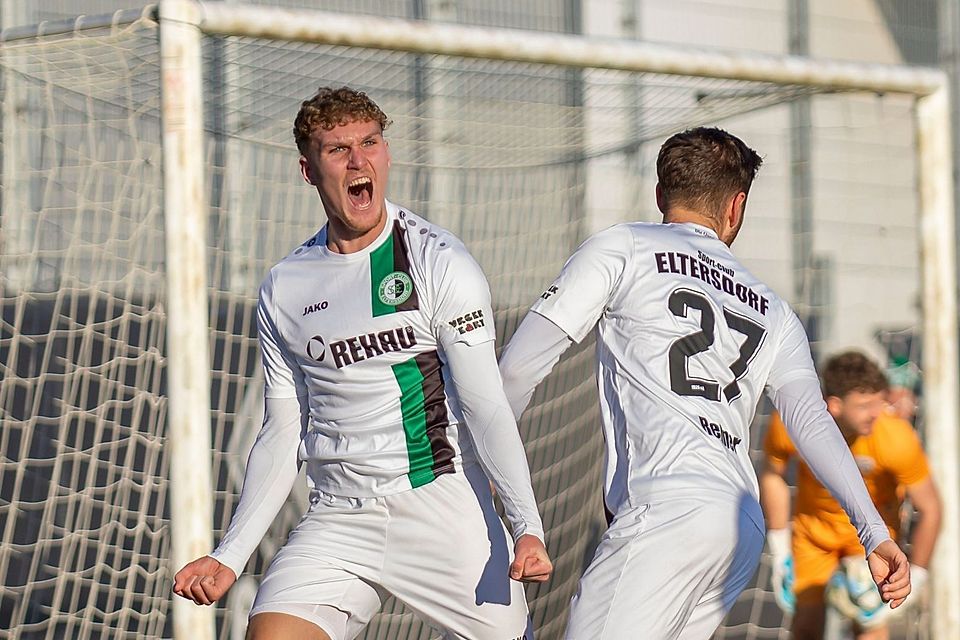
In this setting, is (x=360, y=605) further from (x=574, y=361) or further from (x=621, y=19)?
(x=621, y=19)

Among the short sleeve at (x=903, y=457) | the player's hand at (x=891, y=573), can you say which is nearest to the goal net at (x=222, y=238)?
the short sleeve at (x=903, y=457)

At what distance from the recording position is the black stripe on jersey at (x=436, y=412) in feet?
11.2

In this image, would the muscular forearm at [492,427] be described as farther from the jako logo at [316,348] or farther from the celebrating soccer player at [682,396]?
the jako logo at [316,348]

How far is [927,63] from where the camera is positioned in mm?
11445

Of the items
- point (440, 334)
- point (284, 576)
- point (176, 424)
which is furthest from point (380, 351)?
point (176, 424)

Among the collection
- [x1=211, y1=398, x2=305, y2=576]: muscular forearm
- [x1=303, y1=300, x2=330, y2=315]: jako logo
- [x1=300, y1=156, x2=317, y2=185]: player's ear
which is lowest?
[x1=211, y1=398, x2=305, y2=576]: muscular forearm

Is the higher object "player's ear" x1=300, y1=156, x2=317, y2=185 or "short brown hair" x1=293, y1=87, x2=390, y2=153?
"short brown hair" x1=293, y1=87, x2=390, y2=153

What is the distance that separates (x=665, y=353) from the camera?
10.5ft

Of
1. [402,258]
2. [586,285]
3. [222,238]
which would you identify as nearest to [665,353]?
[586,285]

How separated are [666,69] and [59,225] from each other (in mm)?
2855

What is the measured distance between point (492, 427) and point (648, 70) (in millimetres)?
2431

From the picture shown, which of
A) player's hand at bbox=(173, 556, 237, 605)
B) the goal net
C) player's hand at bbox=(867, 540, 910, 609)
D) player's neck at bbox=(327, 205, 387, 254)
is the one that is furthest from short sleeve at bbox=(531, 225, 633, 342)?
the goal net

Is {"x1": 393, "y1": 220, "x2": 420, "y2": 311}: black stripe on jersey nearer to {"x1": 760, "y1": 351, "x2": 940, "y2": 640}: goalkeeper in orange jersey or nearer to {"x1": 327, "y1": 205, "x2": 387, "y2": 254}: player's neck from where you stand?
{"x1": 327, "y1": 205, "x2": 387, "y2": 254}: player's neck

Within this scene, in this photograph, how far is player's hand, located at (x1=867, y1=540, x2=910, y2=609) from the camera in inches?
125
